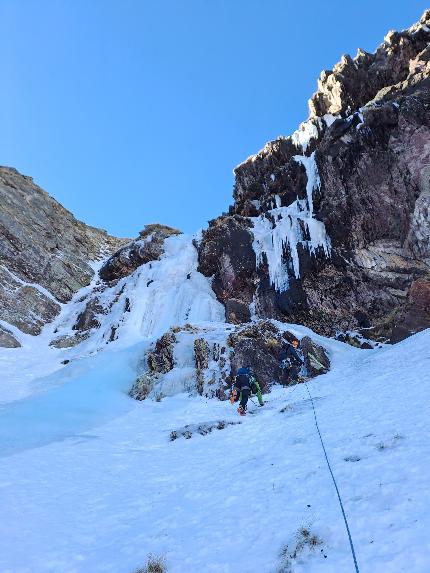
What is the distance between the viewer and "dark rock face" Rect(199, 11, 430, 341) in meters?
24.5

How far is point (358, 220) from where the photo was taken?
2616 centimetres

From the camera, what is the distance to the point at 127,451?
10266 millimetres

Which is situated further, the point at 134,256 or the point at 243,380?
the point at 134,256

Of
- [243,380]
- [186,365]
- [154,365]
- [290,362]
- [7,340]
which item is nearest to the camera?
[243,380]

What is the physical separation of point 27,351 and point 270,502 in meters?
27.5

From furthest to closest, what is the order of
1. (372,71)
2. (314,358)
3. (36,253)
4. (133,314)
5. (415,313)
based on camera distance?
(36,253) → (372,71) → (133,314) → (415,313) → (314,358)

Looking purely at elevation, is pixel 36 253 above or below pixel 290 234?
above

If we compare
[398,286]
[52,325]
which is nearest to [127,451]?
[398,286]

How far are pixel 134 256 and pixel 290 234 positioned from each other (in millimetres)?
17359

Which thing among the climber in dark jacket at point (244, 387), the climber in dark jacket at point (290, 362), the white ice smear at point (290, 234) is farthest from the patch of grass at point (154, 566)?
the white ice smear at point (290, 234)

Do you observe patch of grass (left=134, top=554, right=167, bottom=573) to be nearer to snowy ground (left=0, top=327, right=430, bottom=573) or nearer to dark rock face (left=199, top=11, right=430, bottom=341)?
snowy ground (left=0, top=327, right=430, bottom=573)

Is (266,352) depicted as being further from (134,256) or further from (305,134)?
(134,256)

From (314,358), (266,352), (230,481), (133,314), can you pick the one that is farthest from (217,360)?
(133,314)

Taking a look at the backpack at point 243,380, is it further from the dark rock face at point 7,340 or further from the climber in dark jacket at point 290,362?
the dark rock face at point 7,340
